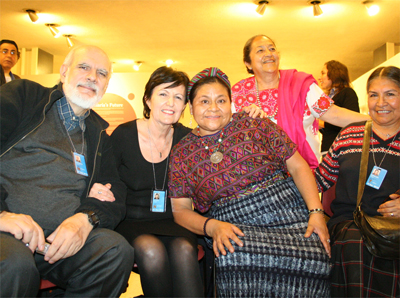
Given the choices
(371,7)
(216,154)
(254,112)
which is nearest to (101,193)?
(216,154)

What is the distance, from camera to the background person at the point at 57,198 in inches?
57.4

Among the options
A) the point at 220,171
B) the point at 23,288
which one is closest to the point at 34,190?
the point at 23,288

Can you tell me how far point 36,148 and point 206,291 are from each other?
1.48 m

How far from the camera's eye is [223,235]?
1700 millimetres

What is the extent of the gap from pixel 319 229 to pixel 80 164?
4.64ft

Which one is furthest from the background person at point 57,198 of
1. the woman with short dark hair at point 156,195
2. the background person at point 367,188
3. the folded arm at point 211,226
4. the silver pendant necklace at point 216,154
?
the background person at point 367,188

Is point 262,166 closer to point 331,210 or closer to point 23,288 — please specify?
point 331,210

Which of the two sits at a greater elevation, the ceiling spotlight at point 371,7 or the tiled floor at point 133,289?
the ceiling spotlight at point 371,7

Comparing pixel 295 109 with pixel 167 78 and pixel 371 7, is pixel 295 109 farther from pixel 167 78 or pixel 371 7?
pixel 371 7

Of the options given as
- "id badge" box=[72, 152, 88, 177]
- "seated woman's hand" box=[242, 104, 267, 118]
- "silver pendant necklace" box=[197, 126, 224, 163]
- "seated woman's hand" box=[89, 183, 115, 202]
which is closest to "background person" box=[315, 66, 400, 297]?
"seated woman's hand" box=[242, 104, 267, 118]

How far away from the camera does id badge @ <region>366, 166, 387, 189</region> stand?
1952mm

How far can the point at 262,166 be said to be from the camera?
6.30 feet

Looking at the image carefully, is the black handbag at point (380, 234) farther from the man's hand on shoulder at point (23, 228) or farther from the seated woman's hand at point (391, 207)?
the man's hand on shoulder at point (23, 228)

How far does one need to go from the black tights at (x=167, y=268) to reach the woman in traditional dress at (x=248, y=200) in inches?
5.9
